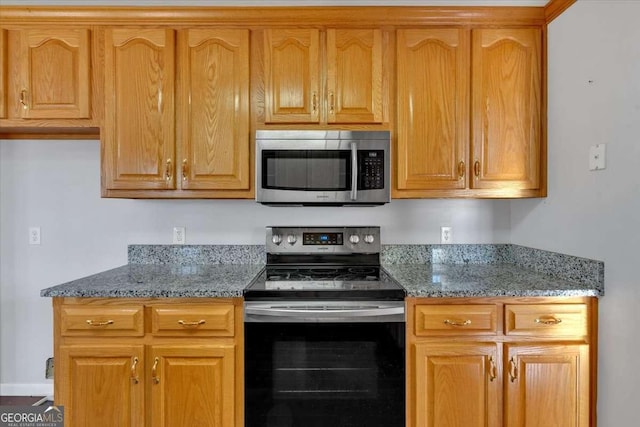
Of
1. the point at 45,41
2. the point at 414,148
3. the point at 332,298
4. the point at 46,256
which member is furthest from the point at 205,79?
the point at 46,256

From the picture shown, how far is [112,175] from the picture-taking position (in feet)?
6.41

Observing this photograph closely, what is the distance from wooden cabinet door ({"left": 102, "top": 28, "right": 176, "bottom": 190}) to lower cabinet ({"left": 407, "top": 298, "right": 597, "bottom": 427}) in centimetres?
165

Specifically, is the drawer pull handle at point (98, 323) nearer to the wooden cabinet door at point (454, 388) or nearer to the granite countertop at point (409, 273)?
the granite countertop at point (409, 273)

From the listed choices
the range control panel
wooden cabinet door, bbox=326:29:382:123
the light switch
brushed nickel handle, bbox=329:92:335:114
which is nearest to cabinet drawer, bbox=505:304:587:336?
the light switch

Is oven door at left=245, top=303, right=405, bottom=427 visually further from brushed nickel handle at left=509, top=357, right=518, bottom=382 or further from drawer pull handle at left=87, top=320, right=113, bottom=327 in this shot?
drawer pull handle at left=87, top=320, right=113, bottom=327

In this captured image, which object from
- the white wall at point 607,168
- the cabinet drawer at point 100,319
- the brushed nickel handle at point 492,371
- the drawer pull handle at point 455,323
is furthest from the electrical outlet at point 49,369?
the white wall at point 607,168

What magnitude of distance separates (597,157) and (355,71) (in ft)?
3.95

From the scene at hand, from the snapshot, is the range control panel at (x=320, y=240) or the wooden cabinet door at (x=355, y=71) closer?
the wooden cabinet door at (x=355, y=71)

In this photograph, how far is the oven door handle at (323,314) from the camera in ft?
5.26

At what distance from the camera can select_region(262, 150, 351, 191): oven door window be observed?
1.94m

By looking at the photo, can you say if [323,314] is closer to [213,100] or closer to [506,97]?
[213,100]

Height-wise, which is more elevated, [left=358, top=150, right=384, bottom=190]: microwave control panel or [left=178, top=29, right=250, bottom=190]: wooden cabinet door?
[left=178, top=29, right=250, bottom=190]: wooden cabinet door

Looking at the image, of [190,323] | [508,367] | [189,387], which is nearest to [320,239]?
[190,323]

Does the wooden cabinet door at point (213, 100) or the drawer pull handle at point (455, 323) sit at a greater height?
the wooden cabinet door at point (213, 100)
